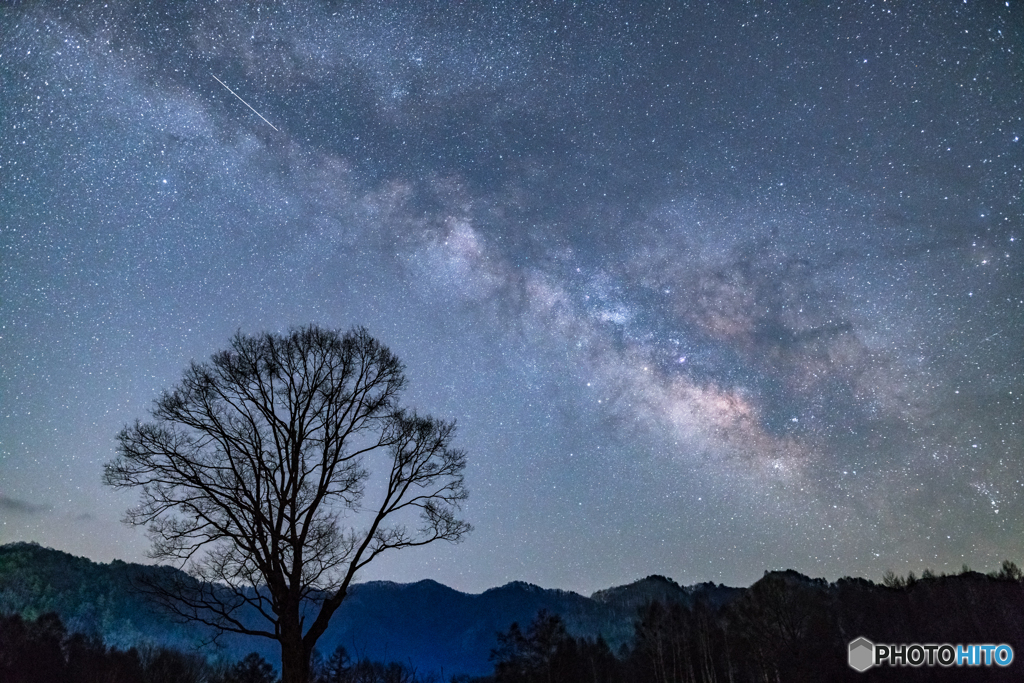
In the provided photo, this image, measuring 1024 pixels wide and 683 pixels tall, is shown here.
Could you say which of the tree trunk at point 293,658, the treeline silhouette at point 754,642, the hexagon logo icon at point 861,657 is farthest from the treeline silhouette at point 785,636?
the tree trunk at point 293,658

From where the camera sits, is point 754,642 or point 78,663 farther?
point 78,663

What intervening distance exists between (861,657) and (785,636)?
23.8ft

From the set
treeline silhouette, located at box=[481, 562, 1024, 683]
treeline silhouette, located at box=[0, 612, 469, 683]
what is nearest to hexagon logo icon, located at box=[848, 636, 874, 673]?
treeline silhouette, located at box=[481, 562, 1024, 683]

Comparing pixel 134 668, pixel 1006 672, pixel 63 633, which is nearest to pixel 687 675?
pixel 1006 672

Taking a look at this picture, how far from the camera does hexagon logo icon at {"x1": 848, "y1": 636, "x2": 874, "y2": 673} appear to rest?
44428 millimetres

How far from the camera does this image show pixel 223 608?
11055mm

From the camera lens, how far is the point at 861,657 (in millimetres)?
46500

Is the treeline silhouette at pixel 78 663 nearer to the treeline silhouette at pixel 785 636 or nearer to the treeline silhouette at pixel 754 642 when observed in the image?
the treeline silhouette at pixel 754 642

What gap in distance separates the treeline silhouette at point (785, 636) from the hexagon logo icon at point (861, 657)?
1.04 meters

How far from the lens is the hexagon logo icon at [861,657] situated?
146ft

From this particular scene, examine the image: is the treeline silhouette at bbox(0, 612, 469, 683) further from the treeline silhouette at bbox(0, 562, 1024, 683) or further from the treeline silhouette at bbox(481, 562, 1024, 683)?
the treeline silhouette at bbox(481, 562, 1024, 683)

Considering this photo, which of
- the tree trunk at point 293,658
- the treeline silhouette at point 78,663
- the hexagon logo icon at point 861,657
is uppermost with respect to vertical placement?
the tree trunk at point 293,658

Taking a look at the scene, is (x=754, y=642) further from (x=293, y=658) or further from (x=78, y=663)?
(x=78, y=663)

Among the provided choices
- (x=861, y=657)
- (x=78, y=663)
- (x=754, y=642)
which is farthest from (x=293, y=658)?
(x=78, y=663)
